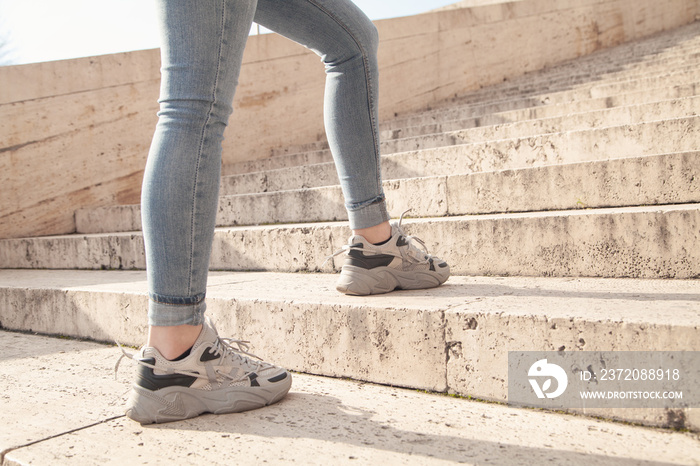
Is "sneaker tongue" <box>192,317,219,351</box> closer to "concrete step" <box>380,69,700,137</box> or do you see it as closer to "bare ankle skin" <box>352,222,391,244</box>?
"bare ankle skin" <box>352,222,391,244</box>

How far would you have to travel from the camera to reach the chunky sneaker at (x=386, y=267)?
1.88 m

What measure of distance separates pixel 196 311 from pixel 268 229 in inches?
60.1

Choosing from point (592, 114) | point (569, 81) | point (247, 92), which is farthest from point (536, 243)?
point (569, 81)

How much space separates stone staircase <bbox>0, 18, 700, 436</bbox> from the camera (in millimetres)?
1503

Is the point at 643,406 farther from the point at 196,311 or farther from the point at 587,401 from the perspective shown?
the point at 196,311

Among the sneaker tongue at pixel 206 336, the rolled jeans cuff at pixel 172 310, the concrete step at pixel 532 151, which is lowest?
the sneaker tongue at pixel 206 336

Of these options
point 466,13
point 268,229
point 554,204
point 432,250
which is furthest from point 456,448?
point 466,13

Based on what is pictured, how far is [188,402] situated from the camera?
1.43 meters

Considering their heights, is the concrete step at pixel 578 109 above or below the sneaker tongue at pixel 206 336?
above

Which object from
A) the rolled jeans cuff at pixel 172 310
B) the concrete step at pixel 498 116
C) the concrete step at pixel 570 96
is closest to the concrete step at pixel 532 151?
the concrete step at pixel 498 116

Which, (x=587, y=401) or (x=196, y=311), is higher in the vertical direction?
(x=196, y=311)

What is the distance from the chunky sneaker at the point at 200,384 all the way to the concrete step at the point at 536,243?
110 cm

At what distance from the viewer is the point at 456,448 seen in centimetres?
118
